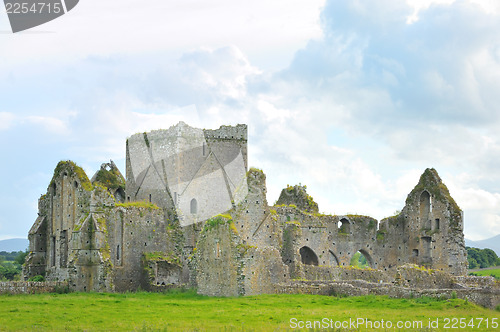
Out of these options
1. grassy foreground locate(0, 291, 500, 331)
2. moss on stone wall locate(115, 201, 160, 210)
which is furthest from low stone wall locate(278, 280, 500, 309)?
moss on stone wall locate(115, 201, 160, 210)

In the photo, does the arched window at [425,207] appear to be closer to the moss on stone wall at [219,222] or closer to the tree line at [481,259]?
the moss on stone wall at [219,222]

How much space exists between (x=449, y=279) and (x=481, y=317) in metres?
13.3

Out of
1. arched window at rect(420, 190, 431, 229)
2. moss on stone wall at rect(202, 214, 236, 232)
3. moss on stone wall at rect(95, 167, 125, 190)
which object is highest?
moss on stone wall at rect(95, 167, 125, 190)

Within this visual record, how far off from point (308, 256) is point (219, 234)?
489 inches

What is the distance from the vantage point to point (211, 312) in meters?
34.7

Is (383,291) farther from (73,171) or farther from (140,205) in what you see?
(73,171)

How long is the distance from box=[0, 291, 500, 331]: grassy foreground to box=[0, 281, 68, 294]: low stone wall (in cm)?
107

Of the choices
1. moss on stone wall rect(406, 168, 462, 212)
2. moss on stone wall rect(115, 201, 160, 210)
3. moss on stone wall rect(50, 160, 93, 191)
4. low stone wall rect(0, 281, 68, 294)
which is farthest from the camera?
moss on stone wall rect(406, 168, 462, 212)

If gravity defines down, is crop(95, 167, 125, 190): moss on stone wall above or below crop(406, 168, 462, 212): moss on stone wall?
above

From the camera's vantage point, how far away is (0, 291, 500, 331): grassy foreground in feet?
100

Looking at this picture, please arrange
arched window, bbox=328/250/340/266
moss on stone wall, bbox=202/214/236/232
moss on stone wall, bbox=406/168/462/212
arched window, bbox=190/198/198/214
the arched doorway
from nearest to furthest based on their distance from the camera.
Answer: moss on stone wall, bbox=202/214/236/232, the arched doorway, arched window, bbox=190/198/198/214, moss on stone wall, bbox=406/168/462/212, arched window, bbox=328/250/340/266

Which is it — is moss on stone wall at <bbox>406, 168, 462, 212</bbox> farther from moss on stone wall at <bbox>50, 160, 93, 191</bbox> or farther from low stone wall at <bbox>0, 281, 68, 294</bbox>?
low stone wall at <bbox>0, 281, 68, 294</bbox>

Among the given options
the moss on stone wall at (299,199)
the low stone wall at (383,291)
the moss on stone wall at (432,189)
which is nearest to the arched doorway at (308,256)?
the moss on stone wall at (299,199)

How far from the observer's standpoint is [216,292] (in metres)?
43.0
